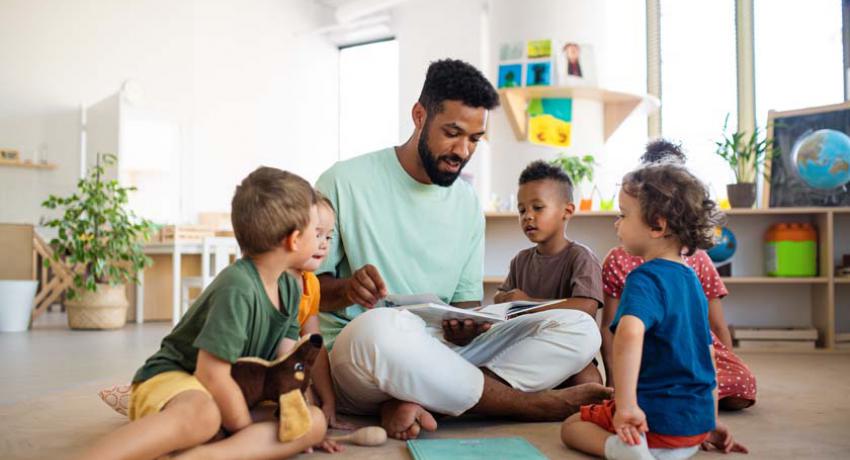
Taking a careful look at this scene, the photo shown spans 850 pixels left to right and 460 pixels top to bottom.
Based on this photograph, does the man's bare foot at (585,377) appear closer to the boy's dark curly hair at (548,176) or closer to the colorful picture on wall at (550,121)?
the boy's dark curly hair at (548,176)

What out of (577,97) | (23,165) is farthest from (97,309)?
(577,97)

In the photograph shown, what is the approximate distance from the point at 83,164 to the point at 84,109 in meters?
0.52

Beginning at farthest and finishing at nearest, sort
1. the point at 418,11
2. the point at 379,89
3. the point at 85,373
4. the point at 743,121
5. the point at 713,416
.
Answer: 1. the point at 379,89
2. the point at 418,11
3. the point at 743,121
4. the point at 85,373
5. the point at 713,416

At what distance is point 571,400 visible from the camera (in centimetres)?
198

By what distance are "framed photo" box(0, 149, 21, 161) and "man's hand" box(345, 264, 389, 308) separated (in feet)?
20.3

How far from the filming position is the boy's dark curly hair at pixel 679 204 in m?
1.52

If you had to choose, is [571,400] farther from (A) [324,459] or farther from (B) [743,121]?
(B) [743,121]

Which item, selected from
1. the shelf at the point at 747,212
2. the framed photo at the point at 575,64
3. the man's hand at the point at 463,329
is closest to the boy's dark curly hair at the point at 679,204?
the man's hand at the point at 463,329

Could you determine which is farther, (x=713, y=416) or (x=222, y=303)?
(x=713, y=416)

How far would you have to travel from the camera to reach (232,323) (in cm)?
140

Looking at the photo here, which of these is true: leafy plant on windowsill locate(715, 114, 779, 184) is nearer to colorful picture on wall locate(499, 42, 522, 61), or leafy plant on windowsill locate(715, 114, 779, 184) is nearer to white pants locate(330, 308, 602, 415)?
colorful picture on wall locate(499, 42, 522, 61)

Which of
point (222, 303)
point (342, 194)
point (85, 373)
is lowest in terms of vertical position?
point (85, 373)

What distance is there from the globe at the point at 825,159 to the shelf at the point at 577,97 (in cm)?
119

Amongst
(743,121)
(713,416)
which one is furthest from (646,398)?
(743,121)
